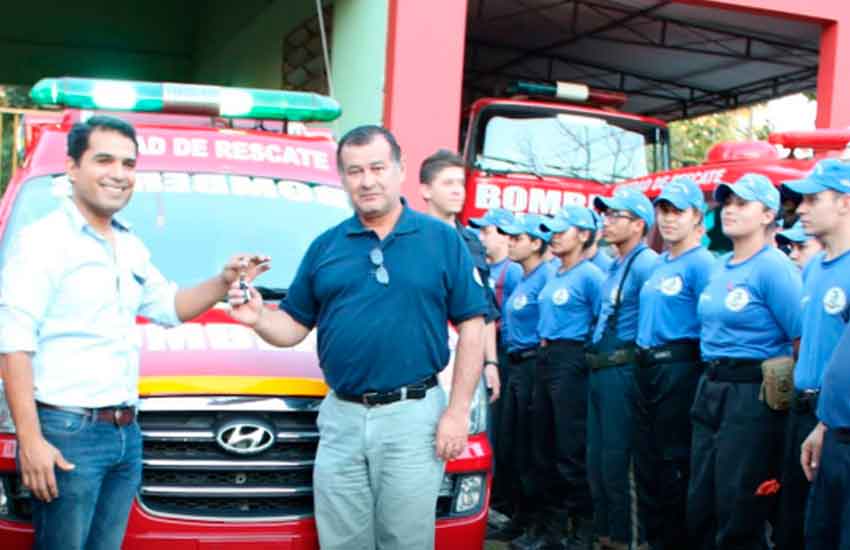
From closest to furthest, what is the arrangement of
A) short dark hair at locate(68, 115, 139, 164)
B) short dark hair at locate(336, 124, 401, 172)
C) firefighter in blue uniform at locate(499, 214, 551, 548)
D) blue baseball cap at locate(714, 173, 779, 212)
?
short dark hair at locate(68, 115, 139, 164)
short dark hair at locate(336, 124, 401, 172)
blue baseball cap at locate(714, 173, 779, 212)
firefighter in blue uniform at locate(499, 214, 551, 548)

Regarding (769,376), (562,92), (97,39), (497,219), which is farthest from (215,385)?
(97,39)

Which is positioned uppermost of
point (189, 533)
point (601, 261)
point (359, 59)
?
point (359, 59)

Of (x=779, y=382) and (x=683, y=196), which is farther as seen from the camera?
(x=683, y=196)

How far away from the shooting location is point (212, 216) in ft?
16.7

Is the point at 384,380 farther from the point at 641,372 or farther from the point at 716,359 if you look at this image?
the point at 641,372

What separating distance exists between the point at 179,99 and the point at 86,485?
111 inches

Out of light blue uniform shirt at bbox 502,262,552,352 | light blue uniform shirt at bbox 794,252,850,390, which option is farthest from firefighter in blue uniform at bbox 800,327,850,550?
light blue uniform shirt at bbox 502,262,552,352

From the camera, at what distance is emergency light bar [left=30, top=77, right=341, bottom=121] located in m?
5.55

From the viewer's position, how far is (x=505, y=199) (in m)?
11.4

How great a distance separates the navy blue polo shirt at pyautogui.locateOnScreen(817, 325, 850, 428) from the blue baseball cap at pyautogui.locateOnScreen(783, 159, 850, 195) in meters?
0.62

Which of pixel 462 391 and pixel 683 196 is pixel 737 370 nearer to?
pixel 683 196

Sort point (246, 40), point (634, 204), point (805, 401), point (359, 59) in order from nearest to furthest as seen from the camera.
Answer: point (805, 401) < point (634, 204) < point (359, 59) < point (246, 40)

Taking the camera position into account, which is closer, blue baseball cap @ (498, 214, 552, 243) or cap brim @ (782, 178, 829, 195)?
cap brim @ (782, 178, 829, 195)

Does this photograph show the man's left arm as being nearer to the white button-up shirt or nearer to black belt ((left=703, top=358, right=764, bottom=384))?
the white button-up shirt
